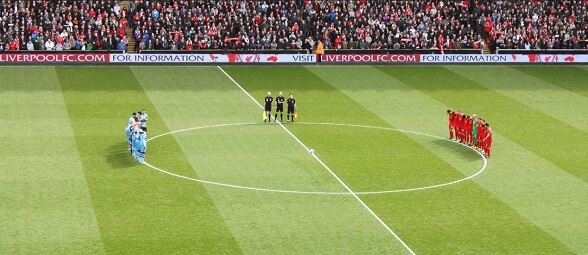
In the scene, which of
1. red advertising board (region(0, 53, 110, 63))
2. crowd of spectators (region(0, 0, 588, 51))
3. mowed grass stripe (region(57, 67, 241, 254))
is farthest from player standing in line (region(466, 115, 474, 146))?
red advertising board (region(0, 53, 110, 63))

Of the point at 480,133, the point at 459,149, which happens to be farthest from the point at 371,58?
the point at 480,133

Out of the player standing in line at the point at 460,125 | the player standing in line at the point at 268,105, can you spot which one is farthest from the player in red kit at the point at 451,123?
the player standing in line at the point at 268,105

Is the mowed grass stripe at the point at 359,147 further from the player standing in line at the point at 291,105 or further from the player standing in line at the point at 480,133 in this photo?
the player standing in line at the point at 480,133

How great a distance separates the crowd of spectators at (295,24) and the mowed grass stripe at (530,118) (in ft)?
19.4

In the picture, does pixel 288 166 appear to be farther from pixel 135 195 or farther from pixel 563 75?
pixel 563 75

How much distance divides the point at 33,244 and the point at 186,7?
39079 millimetres

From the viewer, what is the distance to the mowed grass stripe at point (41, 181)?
30453 millimetres

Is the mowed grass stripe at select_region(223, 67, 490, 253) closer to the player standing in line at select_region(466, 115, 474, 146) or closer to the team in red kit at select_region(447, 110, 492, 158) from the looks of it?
the team in red kit at select_region(447, 110, 492, 158)

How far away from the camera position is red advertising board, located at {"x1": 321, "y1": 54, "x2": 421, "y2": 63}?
65125 millimetres

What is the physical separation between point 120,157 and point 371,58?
27.7 metres

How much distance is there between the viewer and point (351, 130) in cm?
4644

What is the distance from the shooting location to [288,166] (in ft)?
130

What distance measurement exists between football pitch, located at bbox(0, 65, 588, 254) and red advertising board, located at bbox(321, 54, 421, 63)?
424 centimetres

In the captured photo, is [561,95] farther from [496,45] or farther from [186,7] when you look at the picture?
[186,7]
